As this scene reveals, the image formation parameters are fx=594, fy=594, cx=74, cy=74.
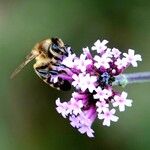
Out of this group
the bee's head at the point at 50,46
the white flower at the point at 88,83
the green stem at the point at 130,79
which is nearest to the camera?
the white flower at the point at 88,83

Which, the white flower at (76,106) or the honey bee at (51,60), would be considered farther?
the honey bee at (51,60)

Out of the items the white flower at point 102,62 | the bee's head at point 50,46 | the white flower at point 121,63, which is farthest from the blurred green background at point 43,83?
the white flower at point 102,62

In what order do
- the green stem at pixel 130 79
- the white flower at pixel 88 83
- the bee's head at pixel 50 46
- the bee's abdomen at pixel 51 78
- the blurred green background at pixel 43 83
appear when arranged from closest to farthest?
the white flower at pixel 88 83 < the green stem at pixel 130 79 < the bee's abdomen at pixel 51 78 < the bee's head at pixel 50 46 < the blurred green background at pixel 43 83

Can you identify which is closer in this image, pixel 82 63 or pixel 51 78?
pixel 82 63

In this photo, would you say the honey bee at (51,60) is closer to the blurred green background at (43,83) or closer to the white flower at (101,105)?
the white flower at (101,105)

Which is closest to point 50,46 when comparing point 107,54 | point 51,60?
point 51,60

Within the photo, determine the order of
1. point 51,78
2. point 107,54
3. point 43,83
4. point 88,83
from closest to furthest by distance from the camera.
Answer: point 88,83 < point 107,54 < point 51,78 < point 43,83

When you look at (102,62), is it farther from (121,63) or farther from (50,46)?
(50,46)
